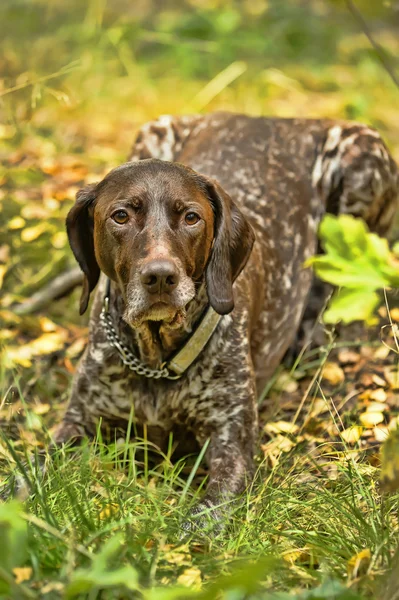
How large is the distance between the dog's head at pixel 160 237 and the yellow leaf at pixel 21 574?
1.28 m

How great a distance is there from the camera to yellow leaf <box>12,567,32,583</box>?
2844mm

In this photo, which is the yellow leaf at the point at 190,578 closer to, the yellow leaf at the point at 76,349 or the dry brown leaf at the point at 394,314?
the yellow leaf at the point at 76,349

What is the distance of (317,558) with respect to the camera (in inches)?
135

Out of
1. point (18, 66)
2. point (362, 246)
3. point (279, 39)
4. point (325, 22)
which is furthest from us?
point (325, 22)

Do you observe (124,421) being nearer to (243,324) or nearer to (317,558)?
(243,324)

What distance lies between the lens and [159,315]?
396cm

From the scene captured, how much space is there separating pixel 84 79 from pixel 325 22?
12.2 ft

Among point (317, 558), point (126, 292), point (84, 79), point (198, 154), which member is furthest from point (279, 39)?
point (317, 558)

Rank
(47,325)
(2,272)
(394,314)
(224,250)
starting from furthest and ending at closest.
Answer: (2,272)
(47,325)
(394,314)
(224,250)

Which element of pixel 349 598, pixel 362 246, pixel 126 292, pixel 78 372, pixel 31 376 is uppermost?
pixel 362 246

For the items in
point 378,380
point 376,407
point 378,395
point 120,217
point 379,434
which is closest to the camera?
point 120,217

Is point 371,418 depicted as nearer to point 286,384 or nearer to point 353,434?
point 353,434

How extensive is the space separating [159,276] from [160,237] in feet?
0.69

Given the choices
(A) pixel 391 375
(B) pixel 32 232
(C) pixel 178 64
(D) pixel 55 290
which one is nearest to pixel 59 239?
(B) pixel 32 232
